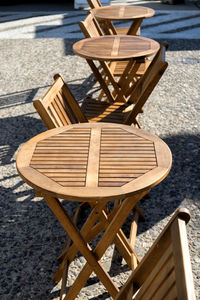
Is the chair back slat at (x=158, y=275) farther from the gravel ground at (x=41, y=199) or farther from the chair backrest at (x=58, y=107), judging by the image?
the chair backrest at (x=58, y=107)

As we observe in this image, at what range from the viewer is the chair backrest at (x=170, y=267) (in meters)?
1.15

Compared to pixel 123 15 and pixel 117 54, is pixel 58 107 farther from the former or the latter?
pixel 123 15

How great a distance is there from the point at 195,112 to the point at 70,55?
332 cm

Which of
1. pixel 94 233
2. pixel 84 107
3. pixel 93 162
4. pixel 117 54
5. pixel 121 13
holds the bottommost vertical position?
pixel 94 233

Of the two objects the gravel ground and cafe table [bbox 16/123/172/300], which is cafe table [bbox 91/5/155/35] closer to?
the gravel ground

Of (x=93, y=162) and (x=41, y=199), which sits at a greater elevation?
(x=93, y=162)

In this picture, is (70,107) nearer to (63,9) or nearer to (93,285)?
(93,285)

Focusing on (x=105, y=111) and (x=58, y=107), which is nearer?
(x=58, y=107)

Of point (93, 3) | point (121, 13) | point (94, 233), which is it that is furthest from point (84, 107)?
point (93, 3)

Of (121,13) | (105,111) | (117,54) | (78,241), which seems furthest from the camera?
(121,13)

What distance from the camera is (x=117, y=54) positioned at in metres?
4.27

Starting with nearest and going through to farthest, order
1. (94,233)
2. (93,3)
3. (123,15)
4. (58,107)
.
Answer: (94,233) < (58,107) < (123,15) < (93,3)

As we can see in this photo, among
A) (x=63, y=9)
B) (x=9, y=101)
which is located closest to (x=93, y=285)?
(x=9, y=101)

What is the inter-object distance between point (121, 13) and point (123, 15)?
206 millimetres
